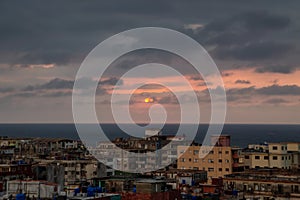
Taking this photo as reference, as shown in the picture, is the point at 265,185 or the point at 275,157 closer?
the point at 265,185

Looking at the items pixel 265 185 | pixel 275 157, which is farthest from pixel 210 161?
pixel 265 185

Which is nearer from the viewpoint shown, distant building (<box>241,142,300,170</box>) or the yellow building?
distant building (<box>241,142,300,170</box>)

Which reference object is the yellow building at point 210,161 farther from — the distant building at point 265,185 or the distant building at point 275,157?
the distant building at point 265,185

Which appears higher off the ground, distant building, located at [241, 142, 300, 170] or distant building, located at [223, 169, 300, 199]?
distant building, located at [241, 142, 300, 170]

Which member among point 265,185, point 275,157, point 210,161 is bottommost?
point 265,185

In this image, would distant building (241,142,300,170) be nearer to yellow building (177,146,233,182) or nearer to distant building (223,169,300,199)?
yellow building (177,146,233,182)

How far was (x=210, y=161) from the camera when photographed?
75188mm

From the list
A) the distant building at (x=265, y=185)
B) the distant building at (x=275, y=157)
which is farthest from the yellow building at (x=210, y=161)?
the distant building at (x=265, y=185)

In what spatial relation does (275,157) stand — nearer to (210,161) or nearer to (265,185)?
(210,161)

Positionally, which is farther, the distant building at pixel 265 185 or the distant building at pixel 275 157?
the distant building at pixel 275 157

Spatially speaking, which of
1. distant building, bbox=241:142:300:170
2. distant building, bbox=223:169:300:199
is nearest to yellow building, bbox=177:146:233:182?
distant building, bbox=241:142:300:170

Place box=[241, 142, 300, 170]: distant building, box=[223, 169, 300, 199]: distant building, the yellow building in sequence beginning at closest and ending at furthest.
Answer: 1. box=[223, 169, 300, 199]: distant building
2. box=[241, 142, 300, 170]: distant building
3. the yellow building

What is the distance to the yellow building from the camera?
73.3 meters

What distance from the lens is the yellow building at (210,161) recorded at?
73.3 meters
